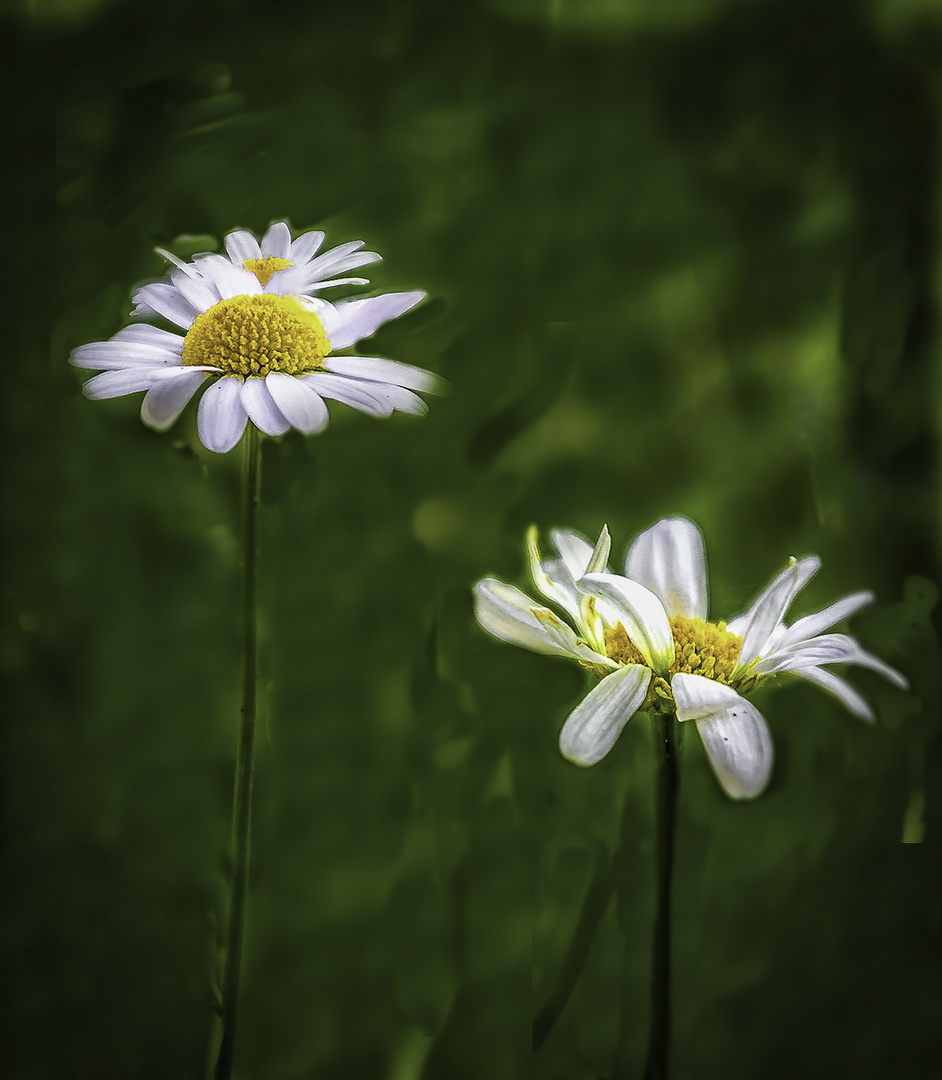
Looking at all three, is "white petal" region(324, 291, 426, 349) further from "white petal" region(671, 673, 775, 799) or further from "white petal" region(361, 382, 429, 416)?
"white petal" region(671, 673, 775, 799)

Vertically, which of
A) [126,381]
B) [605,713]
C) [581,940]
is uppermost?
[126,381]

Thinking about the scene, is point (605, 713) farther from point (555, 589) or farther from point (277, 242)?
point (277, 242)

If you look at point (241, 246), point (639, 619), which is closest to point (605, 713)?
point (639, 619)

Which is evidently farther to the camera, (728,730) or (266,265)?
(266,265)

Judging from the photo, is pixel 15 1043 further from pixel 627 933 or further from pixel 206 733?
pixel 627 933

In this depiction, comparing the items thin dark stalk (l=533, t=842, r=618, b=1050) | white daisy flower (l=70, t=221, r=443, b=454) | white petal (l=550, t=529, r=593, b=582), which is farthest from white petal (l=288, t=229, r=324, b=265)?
thin dark stalk (l=533, t=842, r=618, b=1050)

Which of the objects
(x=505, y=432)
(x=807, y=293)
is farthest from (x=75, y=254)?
(x=807, y=293)

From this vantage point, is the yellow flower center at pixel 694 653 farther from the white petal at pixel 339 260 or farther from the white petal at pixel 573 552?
the white petal at pixel 339 260
